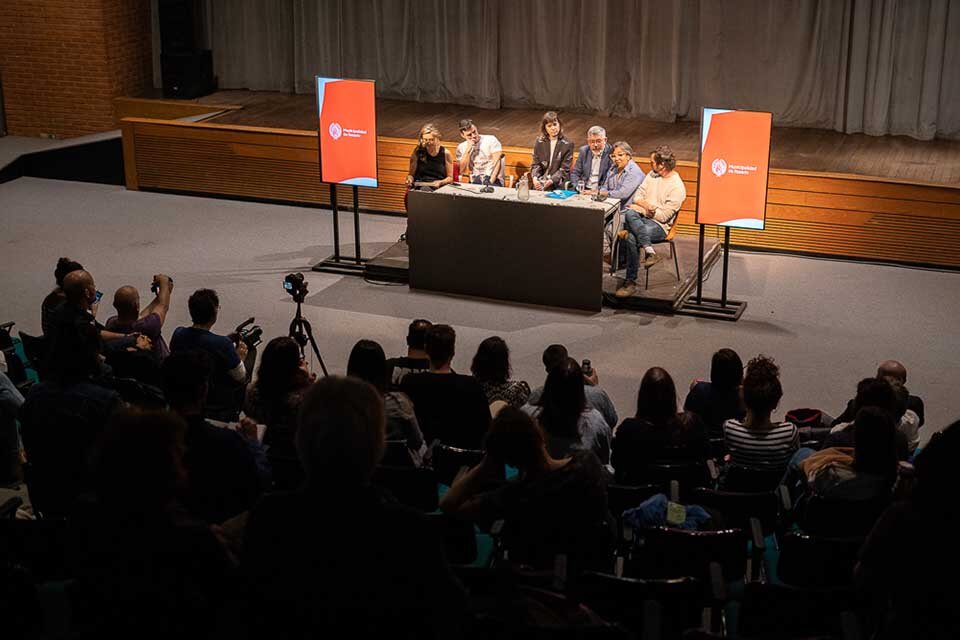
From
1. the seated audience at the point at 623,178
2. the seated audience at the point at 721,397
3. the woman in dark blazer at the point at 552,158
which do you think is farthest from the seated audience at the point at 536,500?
the woman in dark blazer at the point at 552,158

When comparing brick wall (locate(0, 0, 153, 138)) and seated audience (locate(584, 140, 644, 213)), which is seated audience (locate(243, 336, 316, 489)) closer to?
seated audience (locate(584, 140, 644, 213))

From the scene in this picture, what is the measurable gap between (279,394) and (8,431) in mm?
1003

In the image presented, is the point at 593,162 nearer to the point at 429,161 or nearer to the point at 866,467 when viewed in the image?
the point at 429,161

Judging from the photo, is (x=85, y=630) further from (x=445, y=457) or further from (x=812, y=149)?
(x=812, y=149)

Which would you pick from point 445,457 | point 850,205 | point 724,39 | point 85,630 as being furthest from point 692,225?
point 85,630

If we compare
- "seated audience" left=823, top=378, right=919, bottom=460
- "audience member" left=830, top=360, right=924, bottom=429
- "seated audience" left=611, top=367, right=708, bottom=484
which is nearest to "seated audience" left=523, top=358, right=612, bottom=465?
"seated audience" left=611, top=367, right=708, bottom=484

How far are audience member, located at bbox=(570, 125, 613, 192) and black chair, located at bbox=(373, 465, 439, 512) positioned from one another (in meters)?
4.93

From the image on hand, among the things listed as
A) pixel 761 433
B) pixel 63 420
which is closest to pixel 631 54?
pixel 761 433

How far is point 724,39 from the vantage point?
11383mm

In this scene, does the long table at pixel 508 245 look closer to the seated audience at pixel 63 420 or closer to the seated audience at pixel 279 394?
the seated audience at pixel 279 394

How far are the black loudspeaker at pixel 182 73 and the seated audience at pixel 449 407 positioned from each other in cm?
838

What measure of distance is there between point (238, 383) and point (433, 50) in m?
7.60

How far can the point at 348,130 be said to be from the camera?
8383 mm

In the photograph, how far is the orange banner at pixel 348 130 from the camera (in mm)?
8289
